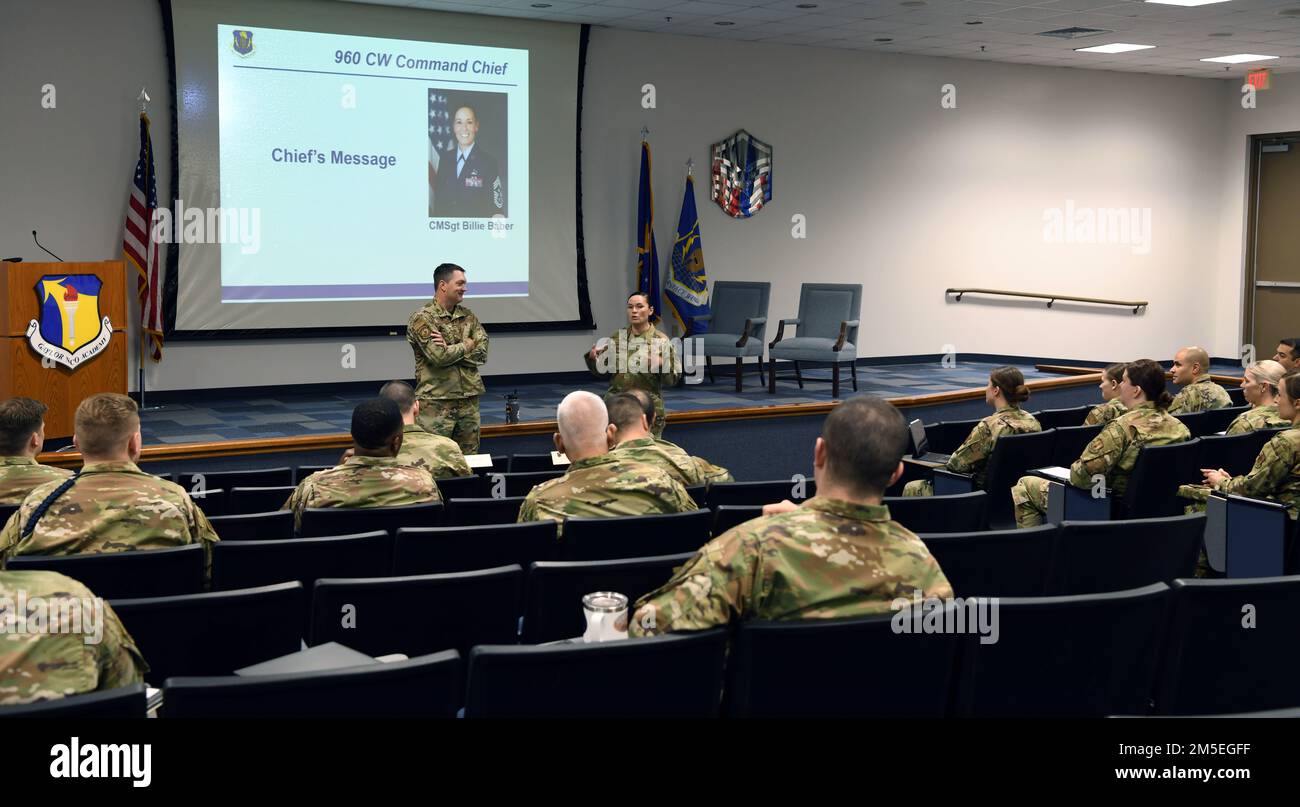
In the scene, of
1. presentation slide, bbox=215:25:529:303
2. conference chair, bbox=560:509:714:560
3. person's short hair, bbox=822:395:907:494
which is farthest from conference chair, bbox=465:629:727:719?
presentation slide, bbox=215:25:529:303

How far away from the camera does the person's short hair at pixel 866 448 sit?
7.79 feet

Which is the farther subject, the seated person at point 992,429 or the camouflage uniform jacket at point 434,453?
the seated person at point 992,429

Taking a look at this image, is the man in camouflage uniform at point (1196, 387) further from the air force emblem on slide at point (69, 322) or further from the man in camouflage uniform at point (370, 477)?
the air force emblem on slide at point (69, 322)

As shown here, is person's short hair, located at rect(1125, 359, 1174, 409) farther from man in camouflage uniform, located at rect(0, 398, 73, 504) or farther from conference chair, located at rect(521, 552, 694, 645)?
man in camouflage uniform, located at rect(0, 398, 73, 504)

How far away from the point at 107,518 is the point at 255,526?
2.48 feet

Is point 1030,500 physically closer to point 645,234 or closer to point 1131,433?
point 1131,433

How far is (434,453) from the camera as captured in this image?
5.13 meters

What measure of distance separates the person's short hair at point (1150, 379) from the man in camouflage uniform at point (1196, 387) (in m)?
2.17

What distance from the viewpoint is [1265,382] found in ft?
20.6

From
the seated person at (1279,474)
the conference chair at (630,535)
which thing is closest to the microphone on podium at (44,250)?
the conference chair at (630,535)

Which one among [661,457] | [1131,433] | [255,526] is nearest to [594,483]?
[661,457]

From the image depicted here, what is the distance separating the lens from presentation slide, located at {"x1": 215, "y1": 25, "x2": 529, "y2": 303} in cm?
1021
